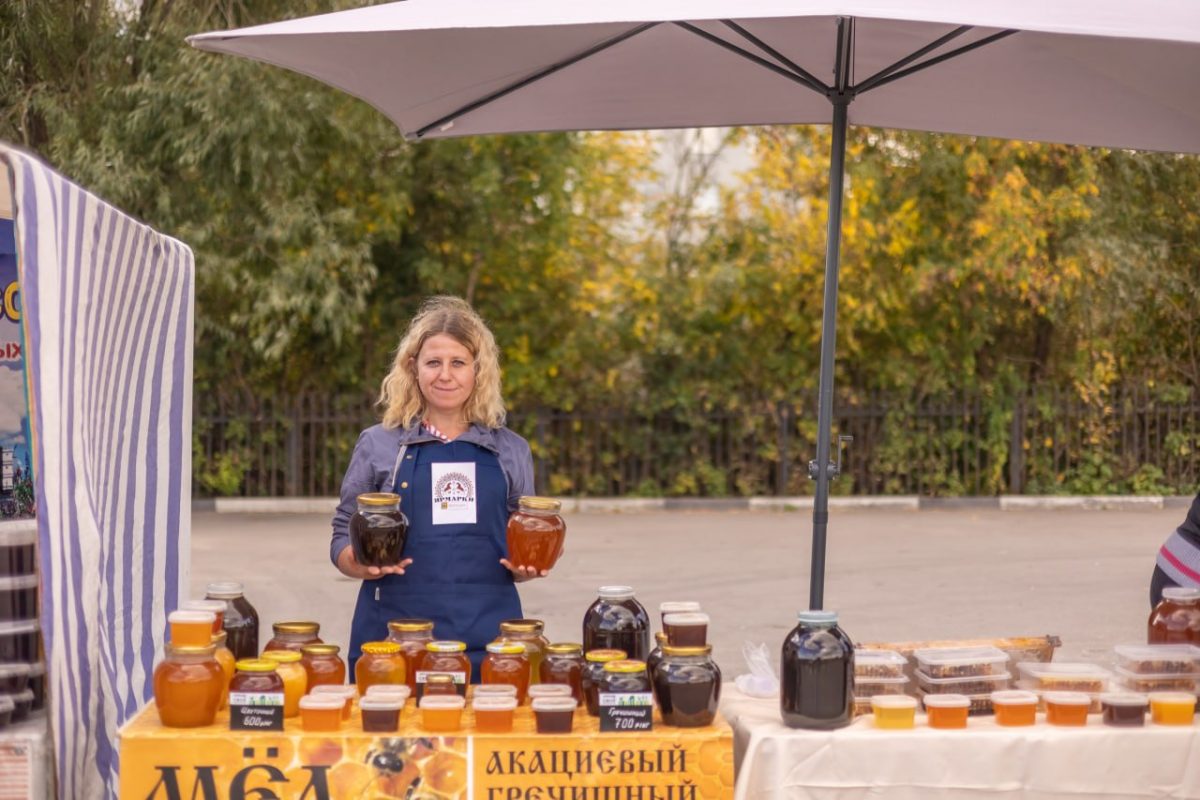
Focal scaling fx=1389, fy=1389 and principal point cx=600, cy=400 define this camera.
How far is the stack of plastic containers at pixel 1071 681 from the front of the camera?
10.1 ft

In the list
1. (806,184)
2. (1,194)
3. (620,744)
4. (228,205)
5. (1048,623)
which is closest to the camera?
(620,744)

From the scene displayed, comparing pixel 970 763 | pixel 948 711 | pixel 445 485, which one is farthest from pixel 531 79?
pixel 970 763

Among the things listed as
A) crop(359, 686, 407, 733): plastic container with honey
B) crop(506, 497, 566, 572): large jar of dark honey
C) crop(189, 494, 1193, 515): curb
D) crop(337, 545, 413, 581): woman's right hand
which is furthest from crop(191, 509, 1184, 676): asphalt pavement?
crop(359, 686, 407, 733): plastic container with honey

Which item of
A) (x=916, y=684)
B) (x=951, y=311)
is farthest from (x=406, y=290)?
(x=916, y=684)

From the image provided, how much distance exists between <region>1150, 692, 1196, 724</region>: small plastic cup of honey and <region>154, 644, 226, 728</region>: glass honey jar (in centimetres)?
200

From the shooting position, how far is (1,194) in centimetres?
380

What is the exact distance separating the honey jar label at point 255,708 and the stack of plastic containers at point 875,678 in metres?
1.25

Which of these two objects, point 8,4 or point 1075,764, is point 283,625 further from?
point 8,4

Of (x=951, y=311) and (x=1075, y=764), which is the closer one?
(x=1075, y=764)

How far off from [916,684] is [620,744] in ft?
2.63

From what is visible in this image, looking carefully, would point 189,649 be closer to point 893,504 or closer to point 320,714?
point 320,714

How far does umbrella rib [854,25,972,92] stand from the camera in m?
4.00

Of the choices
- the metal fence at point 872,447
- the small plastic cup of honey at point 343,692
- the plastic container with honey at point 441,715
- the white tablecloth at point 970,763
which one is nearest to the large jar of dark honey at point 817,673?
the white tablecloth at point 970,763

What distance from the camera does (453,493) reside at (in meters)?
3.79
